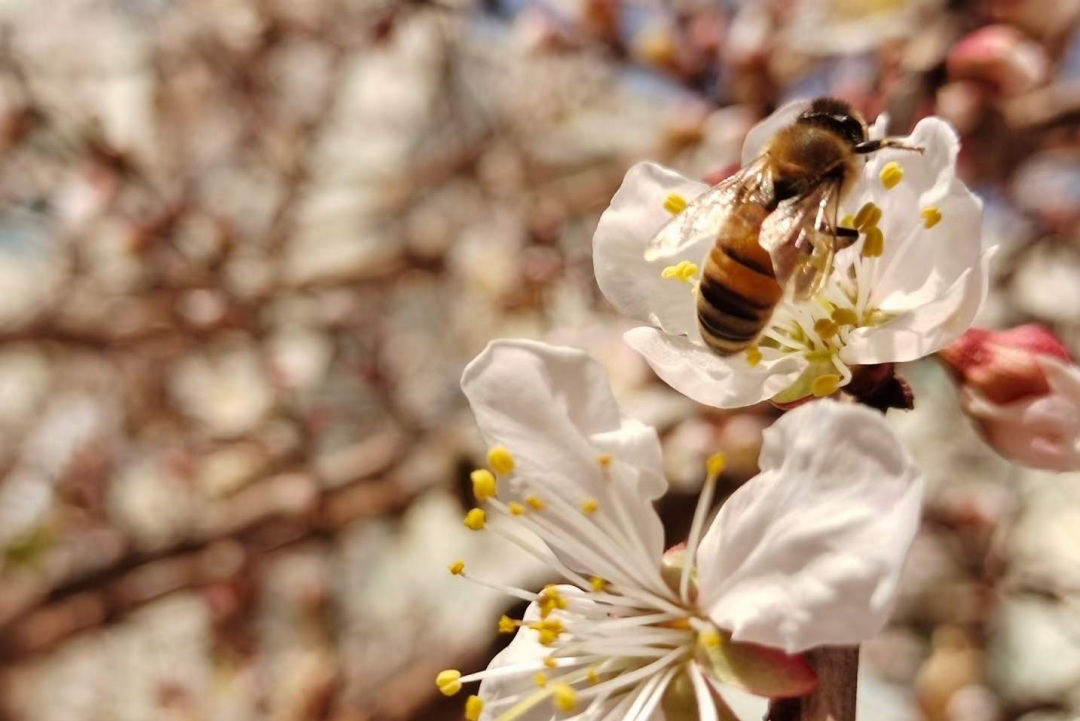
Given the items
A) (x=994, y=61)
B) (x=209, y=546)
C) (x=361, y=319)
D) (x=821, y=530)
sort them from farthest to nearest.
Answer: (x=361, y=319) → (x=209, y=546) → (x=994, y=61) → (x=821, y=530)

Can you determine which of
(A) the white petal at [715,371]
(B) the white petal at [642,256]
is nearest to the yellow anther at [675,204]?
(B) the white petal at [642,256]

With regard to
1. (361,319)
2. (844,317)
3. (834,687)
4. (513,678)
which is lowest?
(361,319)

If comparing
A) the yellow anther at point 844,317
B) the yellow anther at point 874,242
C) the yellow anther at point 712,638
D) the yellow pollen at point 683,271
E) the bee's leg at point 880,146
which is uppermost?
the bee's leg at point 880,146

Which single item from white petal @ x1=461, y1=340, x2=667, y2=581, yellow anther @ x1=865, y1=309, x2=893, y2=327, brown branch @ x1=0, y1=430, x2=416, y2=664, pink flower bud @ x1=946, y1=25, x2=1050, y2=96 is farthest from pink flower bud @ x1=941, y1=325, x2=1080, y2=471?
brown branch @ x1=0, y1=430, x2=416, y2=664

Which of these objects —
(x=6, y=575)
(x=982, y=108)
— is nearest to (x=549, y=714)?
(x=982, y=108)

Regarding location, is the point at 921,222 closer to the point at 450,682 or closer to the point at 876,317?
the point at 876,317

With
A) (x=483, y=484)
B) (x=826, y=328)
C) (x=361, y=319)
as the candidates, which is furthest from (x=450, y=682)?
(x=361, y=319)

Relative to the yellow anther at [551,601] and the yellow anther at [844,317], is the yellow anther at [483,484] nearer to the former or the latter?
the yellow anther at [551,601]
